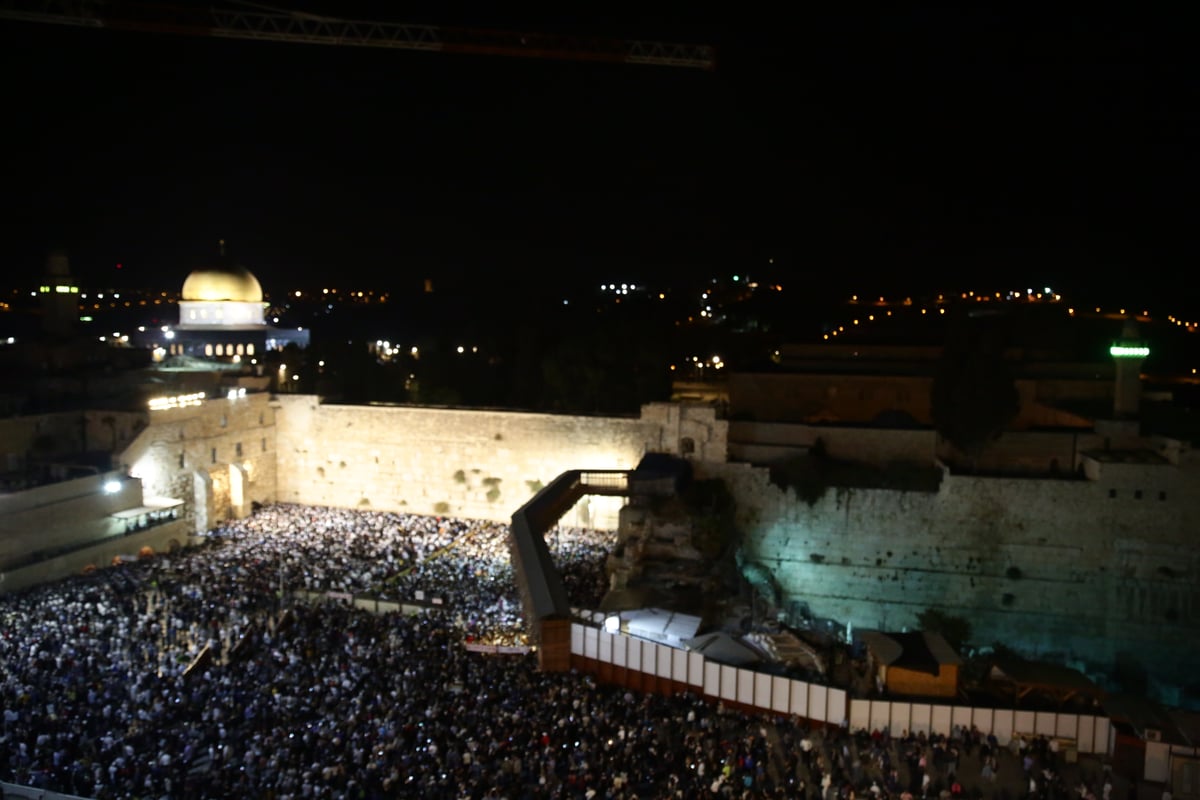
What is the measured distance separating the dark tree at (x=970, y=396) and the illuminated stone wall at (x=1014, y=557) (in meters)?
1.51

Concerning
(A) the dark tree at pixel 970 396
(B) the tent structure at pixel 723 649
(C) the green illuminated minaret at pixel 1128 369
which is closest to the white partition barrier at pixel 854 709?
(B) the tent structure at pixel 723 649

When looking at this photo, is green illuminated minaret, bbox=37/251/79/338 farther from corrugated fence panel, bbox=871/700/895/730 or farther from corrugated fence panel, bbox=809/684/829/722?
corrugated fence panel, bbox=871/700/895/730

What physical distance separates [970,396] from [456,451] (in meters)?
14.1

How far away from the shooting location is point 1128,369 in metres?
23.0

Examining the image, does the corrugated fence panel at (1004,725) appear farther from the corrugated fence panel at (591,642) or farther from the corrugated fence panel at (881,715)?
the corrugated fence panel at (591,642)

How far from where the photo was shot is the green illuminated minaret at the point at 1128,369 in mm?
22812

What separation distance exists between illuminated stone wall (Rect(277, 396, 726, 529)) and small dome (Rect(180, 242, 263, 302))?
11.0 m

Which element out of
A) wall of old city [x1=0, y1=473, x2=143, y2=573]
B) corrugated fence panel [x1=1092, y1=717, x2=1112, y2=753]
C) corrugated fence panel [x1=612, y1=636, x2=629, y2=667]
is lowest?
corrugated fence panel [x1=1092, y1=717, x2=1112, y2=753]

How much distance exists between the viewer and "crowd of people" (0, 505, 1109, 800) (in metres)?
11.0

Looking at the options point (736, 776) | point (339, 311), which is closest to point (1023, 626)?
point (736, 776)

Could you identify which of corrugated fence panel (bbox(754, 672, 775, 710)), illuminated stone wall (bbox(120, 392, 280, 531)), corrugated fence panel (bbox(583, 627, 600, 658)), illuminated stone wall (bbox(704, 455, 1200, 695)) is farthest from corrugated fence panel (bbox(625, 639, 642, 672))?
illuminated stone wall (bbox(120, 392, 280, 531))

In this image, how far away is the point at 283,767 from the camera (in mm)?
11234

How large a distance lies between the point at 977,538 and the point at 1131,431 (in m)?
4.66

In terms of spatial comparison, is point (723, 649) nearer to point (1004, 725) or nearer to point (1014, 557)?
point (1004, 725)
